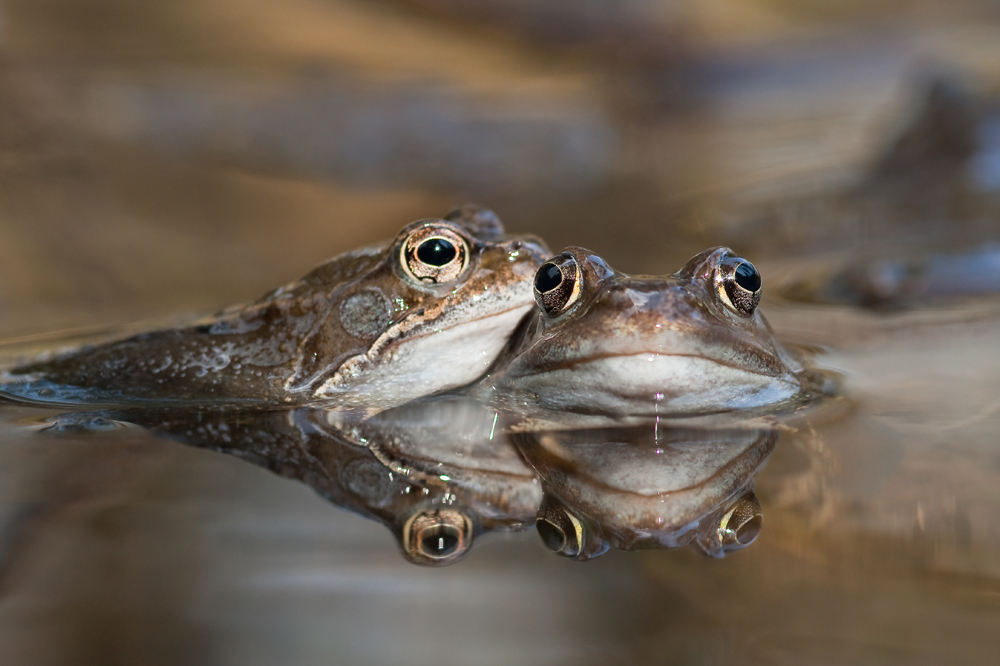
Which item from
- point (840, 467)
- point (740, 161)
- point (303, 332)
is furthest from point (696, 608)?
point (740, 161)

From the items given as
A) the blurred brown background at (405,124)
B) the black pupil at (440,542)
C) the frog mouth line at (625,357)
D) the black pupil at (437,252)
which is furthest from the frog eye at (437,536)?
the blurred brown background at (405,124)

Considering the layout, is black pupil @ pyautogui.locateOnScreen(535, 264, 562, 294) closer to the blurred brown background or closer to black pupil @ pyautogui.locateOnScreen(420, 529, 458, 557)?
black pupil @ pyautogui.locateOnScreen(420, 529, 458, 557)

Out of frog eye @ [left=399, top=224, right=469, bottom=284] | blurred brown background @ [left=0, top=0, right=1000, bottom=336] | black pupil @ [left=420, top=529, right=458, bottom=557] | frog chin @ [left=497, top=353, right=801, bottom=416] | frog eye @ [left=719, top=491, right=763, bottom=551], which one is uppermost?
blurred brown background @ [left=0, top=0, right=1000, bottom=336]

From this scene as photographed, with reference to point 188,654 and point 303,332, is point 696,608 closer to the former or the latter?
point 188,654

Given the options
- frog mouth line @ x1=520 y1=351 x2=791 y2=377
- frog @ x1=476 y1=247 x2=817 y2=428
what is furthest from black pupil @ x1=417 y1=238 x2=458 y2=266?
frog mouth line @ x1=520 y1=351 x2=791 y2=377

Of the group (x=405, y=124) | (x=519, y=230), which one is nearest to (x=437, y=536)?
(x=519, y=230)

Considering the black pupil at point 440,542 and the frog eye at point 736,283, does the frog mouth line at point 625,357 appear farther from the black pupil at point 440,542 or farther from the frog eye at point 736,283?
the black pupil at point 440,542
